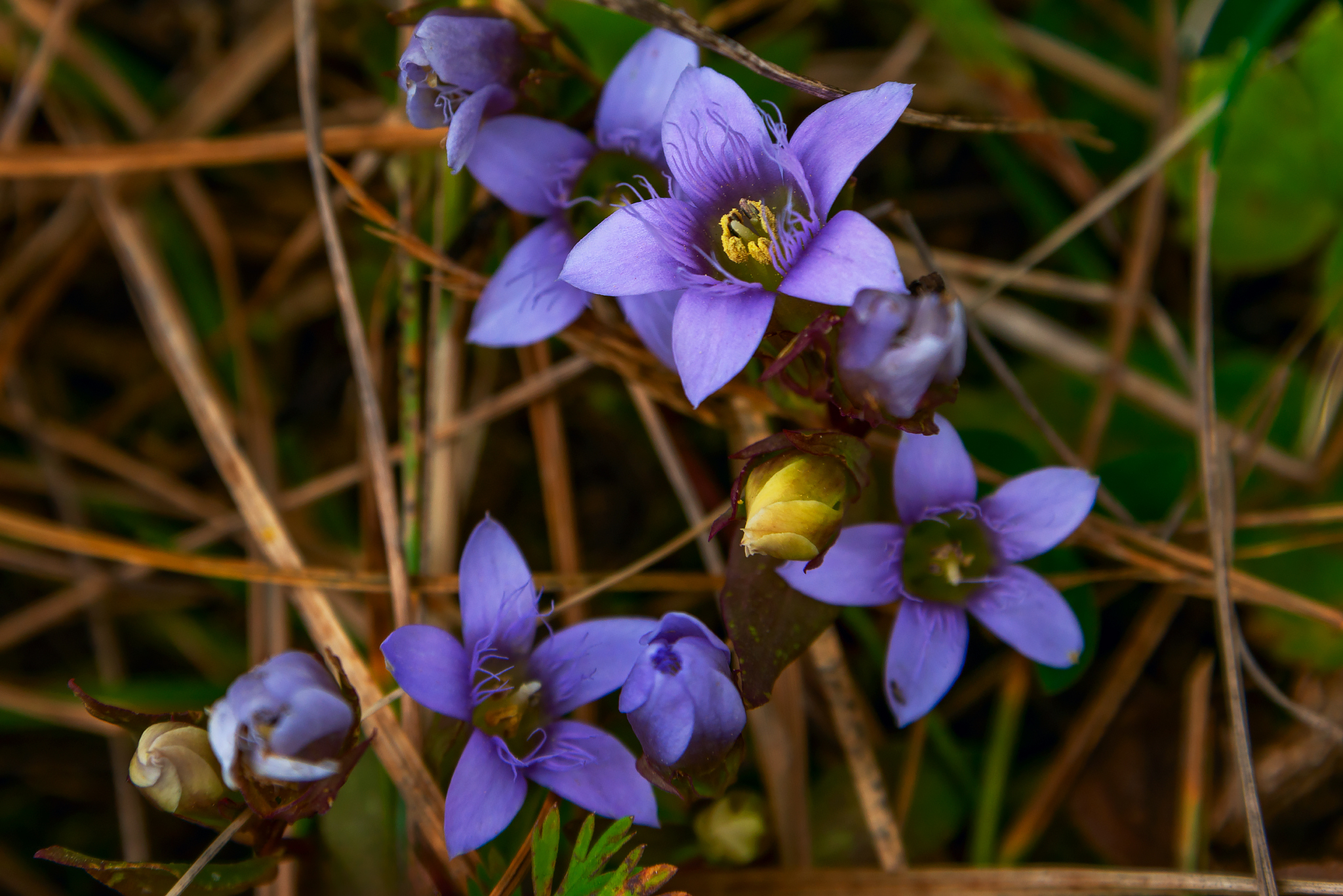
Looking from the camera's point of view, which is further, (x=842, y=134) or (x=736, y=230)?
(x=736, y=230)

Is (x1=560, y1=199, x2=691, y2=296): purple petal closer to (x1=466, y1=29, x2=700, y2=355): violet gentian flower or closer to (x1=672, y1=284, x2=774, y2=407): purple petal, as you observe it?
(x1=672, y1=284, x2=774, y2=407): purple petal

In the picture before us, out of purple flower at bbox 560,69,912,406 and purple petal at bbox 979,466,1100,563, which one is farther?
purple petal at bbox 979,466,1100,563

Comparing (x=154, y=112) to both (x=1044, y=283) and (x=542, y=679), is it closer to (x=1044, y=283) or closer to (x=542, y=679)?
(x=542, y=679)

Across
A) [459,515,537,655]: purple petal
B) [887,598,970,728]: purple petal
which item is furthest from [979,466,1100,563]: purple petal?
[459,515,537,655]: purple petal

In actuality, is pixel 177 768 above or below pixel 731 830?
above

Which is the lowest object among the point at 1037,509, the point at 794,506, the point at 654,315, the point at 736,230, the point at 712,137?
the point at 1037,509

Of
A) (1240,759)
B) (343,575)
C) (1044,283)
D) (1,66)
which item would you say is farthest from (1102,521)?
(1,66)

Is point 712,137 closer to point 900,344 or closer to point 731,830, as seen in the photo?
point 900,344

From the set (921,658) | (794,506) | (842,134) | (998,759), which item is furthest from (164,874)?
(998,759)

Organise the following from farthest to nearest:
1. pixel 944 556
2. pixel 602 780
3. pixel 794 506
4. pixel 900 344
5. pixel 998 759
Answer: pixel 998 759, pixel 944 556, pixel 602 780, pixel 794 506, pixel 900 344
